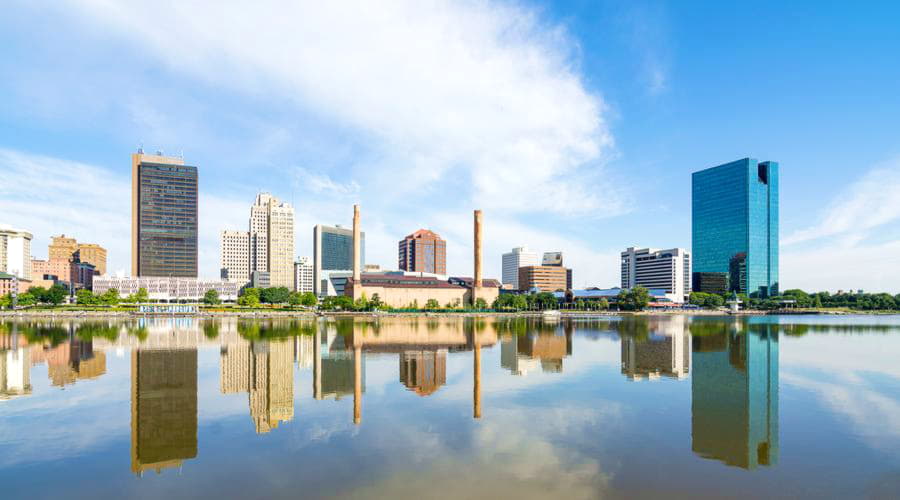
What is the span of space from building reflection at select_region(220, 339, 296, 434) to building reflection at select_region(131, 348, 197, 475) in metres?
2.29

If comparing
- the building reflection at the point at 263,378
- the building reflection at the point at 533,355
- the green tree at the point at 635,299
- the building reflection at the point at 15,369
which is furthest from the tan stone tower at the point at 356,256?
the building reflection at the point at 263,378

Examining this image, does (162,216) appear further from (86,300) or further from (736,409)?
(736,409)

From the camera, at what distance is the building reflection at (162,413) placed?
53.5 feet

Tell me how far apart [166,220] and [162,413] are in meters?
196

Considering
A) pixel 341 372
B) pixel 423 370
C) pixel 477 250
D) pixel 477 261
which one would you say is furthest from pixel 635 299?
pixel 341 372

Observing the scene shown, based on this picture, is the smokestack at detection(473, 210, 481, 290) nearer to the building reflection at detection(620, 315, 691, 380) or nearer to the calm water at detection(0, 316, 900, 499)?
the building reflection at detection(620, 315, 691, 380)

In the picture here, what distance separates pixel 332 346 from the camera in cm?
5041

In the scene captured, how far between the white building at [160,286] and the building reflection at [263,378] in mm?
165100

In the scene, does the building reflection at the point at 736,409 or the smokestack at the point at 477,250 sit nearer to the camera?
the building reflection at the point at 736,409

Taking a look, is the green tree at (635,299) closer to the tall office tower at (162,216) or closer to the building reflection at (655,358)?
the building reflection at (655,358)

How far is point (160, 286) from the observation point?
190 metres

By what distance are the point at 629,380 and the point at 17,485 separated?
95.8 ft

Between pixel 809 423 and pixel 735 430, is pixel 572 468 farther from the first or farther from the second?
pixel 809 423

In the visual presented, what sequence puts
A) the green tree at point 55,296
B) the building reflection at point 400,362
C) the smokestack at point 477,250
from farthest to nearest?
1. the smokestack at point 477,250
2. the green tree at point 55,296
3. the building reflection at point 400,362
